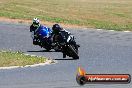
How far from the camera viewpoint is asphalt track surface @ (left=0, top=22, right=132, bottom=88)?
16.5 meters

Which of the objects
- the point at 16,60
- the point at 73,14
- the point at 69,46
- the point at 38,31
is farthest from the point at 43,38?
the point at 73,14

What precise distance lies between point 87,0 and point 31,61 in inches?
2194

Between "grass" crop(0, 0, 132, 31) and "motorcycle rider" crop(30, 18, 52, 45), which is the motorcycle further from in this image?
"grass" crop(0, 0, 132, 31)

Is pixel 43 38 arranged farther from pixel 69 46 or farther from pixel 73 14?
pixel 73 14

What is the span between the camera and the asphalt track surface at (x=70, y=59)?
54.3 ft

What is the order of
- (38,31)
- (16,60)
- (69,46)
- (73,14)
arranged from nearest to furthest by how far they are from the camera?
(16,60), (69,46), (38,31), (73,14)

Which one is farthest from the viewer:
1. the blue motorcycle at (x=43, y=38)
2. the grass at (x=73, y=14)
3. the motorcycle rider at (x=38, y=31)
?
the grass at (x=73, y=14)

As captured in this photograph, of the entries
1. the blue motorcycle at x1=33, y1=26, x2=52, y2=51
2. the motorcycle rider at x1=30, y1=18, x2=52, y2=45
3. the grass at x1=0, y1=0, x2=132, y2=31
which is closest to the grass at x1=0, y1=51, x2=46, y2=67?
the blue motorcycle at x1=33, y1=26, x2=52, y2=51

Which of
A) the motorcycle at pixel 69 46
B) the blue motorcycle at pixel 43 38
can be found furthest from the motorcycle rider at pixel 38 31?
the motorcycle at pixel 69 46

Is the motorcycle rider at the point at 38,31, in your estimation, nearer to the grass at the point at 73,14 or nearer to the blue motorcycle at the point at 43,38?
the blue motorcycle at the point at 43,38

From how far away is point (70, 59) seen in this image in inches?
940

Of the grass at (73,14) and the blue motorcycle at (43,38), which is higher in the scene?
the blue motorcycle at (43,38)

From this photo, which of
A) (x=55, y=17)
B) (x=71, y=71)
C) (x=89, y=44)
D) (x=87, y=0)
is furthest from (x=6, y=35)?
(x=87, y=0)

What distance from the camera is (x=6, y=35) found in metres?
36.2
